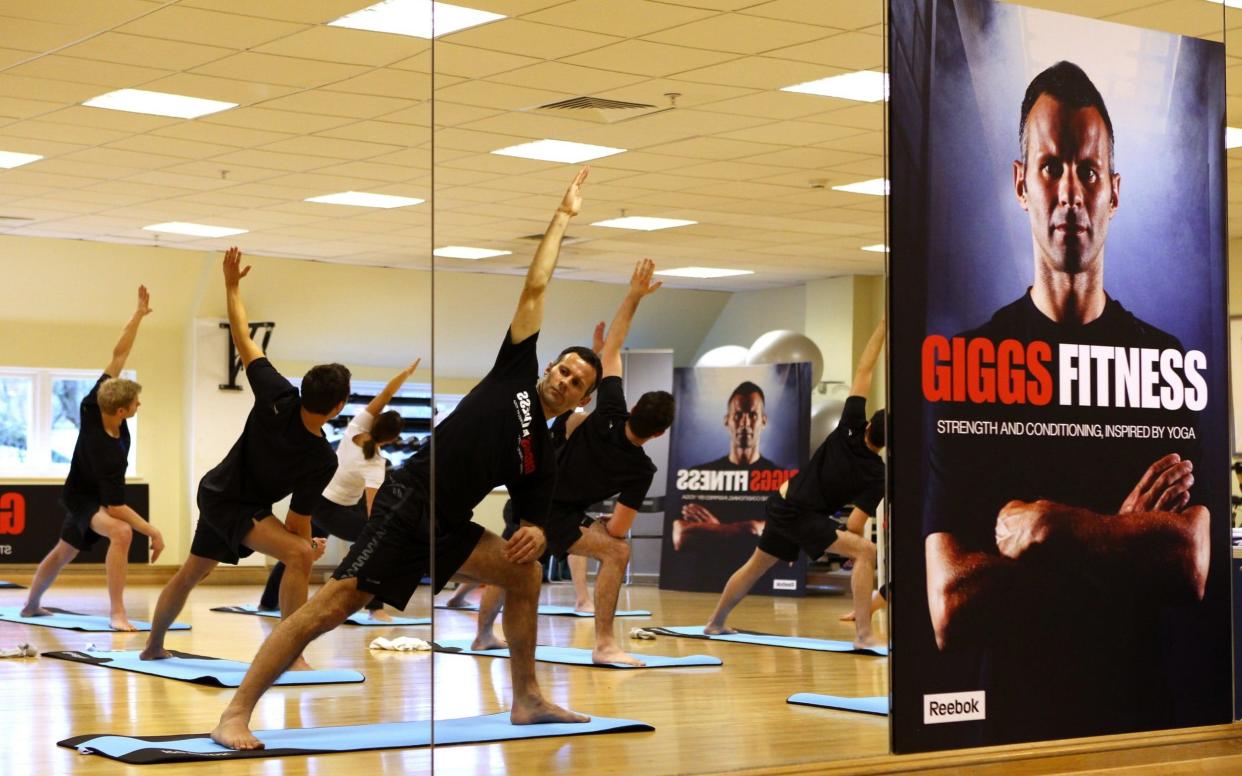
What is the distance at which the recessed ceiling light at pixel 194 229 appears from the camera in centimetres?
1143

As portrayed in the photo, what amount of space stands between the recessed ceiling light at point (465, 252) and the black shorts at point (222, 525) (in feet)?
8.82

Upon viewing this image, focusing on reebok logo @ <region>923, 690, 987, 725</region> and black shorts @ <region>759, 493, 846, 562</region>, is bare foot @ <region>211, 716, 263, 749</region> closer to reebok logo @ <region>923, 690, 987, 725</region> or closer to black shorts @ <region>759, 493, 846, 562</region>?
reebok logo @ <region>923, 690, 987, 725</region>

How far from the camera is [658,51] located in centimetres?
711

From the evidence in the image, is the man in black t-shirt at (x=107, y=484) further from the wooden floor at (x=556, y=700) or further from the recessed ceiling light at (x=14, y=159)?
the recessed ceiling light at (x=14, y=159)

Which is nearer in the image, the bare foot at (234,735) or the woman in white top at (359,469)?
the bare foot at (234,735)

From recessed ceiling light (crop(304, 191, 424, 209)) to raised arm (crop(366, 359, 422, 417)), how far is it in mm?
2844

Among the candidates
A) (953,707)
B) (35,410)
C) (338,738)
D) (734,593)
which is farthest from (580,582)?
(35,410)

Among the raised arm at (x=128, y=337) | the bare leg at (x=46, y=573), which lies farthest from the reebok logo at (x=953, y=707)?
the bare leg at (x=46, y=573)

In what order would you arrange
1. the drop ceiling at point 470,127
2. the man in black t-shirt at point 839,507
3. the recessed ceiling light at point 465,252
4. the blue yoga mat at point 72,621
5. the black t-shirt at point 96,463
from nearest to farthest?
the drop ceiling at point 470,127
the man in black t-shirt at point 839,507
the black t-shirt at point 96,463
the blue yoga mat at point 72,621
the recessed ceiling light at point 465,252

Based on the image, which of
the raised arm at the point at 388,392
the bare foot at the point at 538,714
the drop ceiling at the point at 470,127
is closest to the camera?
the bare foot at the point at 538,714

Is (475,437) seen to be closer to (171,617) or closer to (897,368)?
(897,368)

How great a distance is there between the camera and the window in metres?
12.4

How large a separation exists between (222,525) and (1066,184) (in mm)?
3051

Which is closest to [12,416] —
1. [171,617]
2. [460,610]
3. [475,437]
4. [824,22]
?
[460,610]
